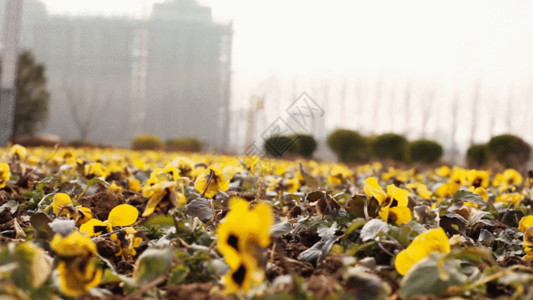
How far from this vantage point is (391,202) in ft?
3.64

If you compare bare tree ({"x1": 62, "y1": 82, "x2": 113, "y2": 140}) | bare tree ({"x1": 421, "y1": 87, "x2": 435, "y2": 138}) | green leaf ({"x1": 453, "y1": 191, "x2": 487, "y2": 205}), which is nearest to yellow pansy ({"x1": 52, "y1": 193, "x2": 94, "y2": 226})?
green leaf ({"x1": 453, "y1": 191, "x2": 487, "y2": 205})

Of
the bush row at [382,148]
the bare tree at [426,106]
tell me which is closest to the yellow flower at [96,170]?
the bush row at [382,148]

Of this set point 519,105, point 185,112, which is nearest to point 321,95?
point 185,112

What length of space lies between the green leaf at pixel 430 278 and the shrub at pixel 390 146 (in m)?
13.9

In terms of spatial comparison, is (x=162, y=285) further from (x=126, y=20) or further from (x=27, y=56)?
(x=126, y=20)

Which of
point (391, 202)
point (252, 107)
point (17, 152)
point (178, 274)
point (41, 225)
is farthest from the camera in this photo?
point (252, 107)

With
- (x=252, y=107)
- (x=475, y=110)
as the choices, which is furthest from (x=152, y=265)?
(x=475, y=110)

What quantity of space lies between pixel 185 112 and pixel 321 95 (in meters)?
13.7

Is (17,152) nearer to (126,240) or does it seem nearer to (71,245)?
(126,240)

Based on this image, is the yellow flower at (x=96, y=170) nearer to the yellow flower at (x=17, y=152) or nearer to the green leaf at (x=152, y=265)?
the yellow flower at (x=17, y=152)

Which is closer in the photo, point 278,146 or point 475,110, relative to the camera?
point 278,146

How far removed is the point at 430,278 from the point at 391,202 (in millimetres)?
365

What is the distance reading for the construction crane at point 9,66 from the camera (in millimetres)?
6020

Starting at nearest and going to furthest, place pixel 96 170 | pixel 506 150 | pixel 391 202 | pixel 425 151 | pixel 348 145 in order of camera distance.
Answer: pixel 391 202 → pixel 96 170 → pixel 506 150 → pixel 425 151 → pixel 348 145
